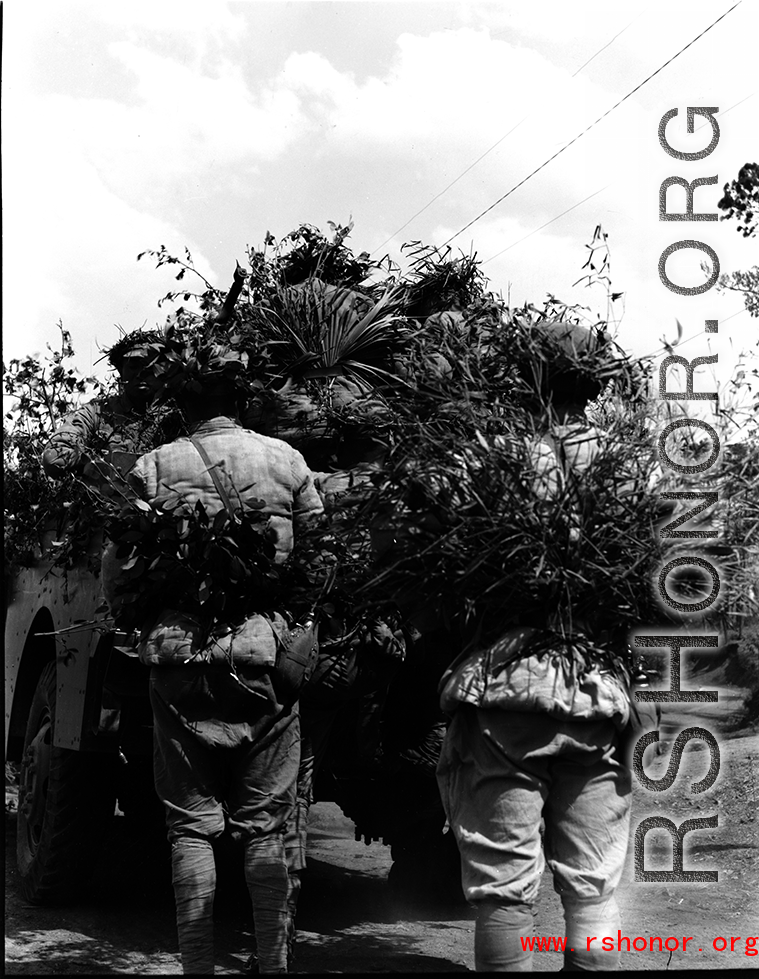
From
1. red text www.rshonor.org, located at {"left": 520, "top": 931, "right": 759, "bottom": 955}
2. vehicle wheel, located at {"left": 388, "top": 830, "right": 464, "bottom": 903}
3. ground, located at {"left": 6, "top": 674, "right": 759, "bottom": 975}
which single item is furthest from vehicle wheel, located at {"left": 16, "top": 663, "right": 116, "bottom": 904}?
red text www.rshonor.org, located at {"left": 520, "top": 931, "right": 759, "bottom": 955}

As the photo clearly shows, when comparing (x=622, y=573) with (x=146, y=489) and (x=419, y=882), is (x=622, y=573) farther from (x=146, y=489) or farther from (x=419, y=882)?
(x=419, y=882)

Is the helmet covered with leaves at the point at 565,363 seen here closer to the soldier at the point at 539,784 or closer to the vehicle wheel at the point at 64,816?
the soldier at the point at 539,784

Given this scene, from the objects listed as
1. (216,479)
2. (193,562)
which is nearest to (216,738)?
(193,562)

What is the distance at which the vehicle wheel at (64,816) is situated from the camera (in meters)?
5.46

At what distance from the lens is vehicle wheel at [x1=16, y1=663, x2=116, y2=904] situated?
17.9 ft

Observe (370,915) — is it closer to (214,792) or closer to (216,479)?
(214,792)

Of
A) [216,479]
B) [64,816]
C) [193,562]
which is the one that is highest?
[216,479]

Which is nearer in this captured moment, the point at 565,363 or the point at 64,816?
the point at 565,363

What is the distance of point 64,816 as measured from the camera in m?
5.46

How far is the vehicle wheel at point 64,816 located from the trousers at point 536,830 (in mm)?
2544

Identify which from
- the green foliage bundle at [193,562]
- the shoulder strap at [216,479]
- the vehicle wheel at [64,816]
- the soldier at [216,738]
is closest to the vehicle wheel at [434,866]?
the vehicle wheel at [64,816]

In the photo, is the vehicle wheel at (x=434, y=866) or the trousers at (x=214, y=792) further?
the vehicle wheel at (x=434, y=866)

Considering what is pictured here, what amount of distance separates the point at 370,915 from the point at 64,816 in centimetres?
143

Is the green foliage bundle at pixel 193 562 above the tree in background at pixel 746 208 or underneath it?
underneath
